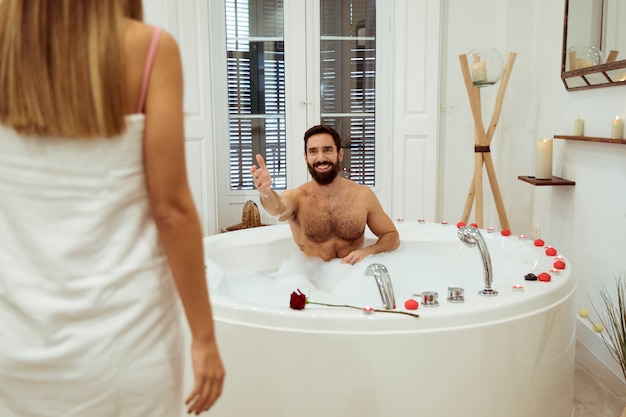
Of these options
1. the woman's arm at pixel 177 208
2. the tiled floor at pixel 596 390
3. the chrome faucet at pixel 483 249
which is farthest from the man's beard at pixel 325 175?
the woman's arm at pixel 177 208

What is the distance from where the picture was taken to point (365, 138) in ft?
14.6

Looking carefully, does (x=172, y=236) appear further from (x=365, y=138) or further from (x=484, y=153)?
(x=365, y=138)

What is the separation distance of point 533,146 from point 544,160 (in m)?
0.57

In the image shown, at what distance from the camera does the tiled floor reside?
2.38 meters

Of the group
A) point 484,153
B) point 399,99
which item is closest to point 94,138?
point 484,153

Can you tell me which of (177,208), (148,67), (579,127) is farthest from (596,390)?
(148,67)

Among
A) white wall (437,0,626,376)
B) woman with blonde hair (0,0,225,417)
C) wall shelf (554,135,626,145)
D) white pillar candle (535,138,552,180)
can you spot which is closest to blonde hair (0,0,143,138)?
woman with blonde hair (0,0,225,417)

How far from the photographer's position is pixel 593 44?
9.59 ft

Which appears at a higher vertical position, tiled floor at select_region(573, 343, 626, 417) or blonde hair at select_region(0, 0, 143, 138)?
blonde hair at select_region(0, 0, 143, 138)

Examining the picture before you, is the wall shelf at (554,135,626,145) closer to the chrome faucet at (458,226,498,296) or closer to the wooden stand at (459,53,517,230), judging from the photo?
the wooden stand at (459,53,517,230)

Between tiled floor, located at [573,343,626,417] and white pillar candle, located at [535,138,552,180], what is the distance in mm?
928

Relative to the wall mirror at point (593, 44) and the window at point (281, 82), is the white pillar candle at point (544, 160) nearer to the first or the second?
the wall mirror at point (593, 44)

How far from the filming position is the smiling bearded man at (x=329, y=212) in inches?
115

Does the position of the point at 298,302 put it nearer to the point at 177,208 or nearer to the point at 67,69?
the point at 177,208
